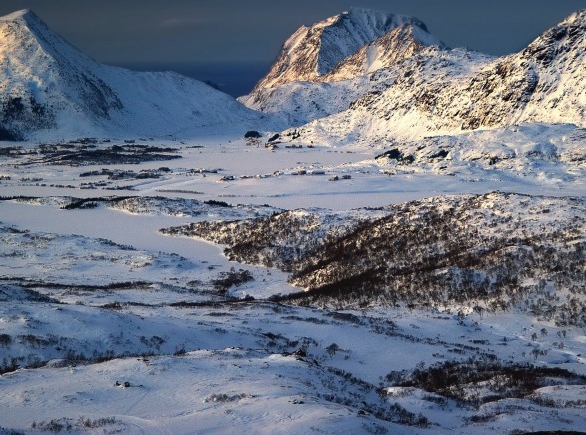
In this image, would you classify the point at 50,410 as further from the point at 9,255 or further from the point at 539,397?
the point at 9,255

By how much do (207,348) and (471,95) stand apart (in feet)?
452

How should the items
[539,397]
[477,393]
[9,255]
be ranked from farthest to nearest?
[9,255], [477,393], [539,397]

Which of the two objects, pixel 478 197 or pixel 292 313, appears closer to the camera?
pixel 292 313

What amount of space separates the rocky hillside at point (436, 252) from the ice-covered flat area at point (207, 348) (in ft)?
6.77

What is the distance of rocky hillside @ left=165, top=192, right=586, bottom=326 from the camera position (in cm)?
3438

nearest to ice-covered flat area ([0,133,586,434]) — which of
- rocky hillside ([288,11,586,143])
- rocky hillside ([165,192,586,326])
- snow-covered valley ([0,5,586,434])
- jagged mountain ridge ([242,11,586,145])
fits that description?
snow-covered valley ([0,5,586,434])

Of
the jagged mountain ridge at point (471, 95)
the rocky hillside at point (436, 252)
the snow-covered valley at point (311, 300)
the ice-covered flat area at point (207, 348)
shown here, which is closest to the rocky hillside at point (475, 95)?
the jagged mountain ridge at point (471, 95)

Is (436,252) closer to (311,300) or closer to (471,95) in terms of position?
(311,300)

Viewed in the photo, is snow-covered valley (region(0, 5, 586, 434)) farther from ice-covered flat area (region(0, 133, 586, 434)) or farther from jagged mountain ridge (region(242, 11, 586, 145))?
jagged mountain ridge (region(242, 11, 586, 145))

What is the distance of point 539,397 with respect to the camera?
61.2 ft

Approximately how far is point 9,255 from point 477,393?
4737 cm

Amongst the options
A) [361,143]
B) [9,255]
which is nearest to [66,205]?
[9,255]

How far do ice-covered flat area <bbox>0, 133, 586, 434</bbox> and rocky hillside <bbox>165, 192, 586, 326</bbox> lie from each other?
2.06 m

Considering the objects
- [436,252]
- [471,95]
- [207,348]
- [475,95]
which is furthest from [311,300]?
[471,95]
